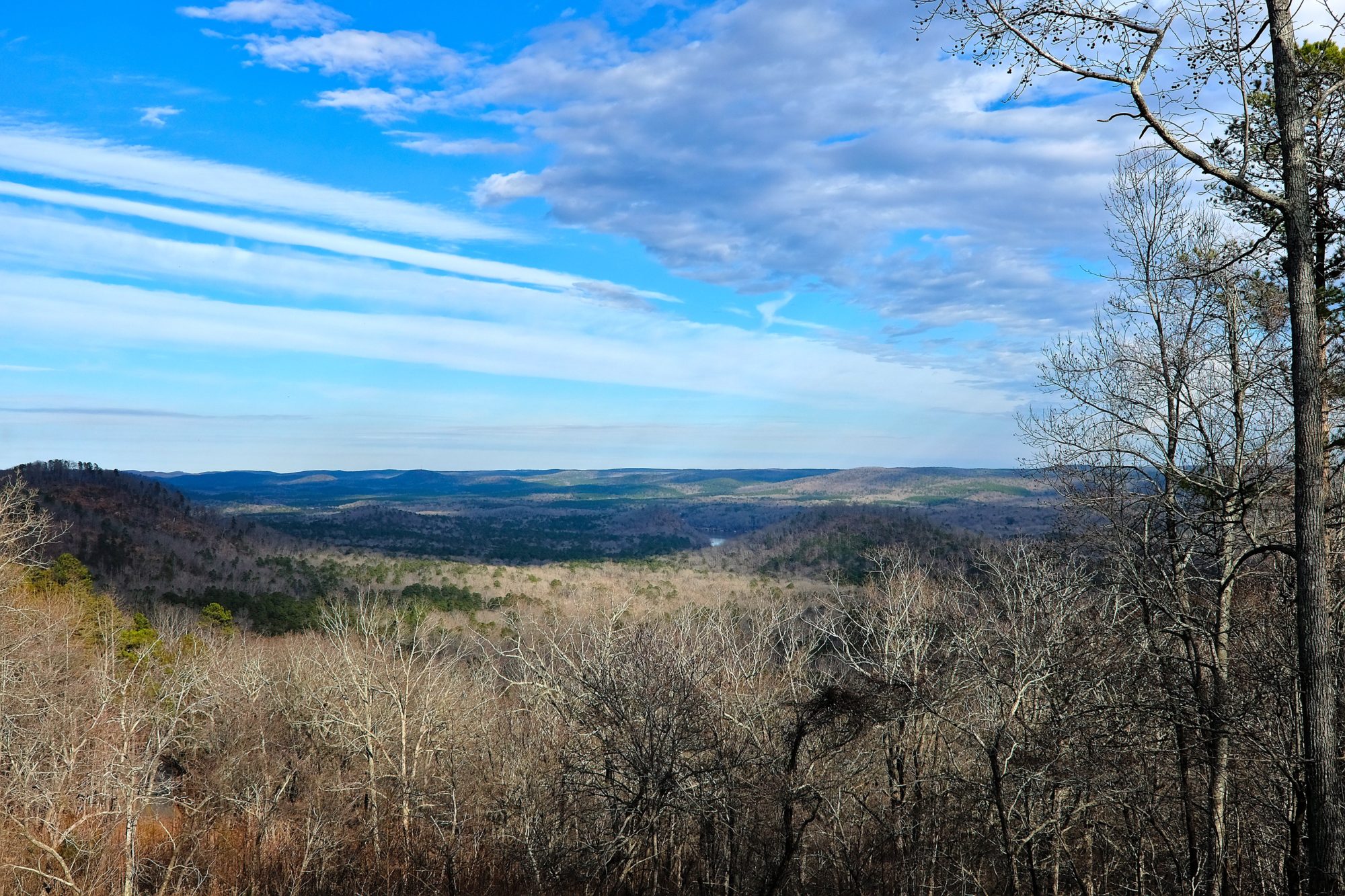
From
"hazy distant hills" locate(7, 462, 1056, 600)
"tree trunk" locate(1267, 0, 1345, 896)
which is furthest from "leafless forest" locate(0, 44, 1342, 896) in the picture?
"hazy distant hills" locate(7, 462, 1056, 600)

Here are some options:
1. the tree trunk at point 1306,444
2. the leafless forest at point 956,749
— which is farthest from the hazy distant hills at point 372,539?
the tree trunk at point 1306,444

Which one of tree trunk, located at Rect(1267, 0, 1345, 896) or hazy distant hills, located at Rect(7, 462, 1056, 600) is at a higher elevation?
tree trunk, located at Rect(1267, 0, 1345, 896)

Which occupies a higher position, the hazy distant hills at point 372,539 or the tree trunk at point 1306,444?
the tree trunk at point 1306,444

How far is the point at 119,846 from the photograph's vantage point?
1773 cm

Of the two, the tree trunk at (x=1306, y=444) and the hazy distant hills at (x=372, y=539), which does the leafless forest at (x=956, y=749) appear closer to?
the tree trunk at (x=1306, y=444)

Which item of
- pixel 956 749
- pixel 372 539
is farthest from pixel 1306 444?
pixel 372 539

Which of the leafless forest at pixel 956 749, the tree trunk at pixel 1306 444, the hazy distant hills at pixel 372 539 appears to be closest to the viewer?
the tree trunk at pixel 1306 444

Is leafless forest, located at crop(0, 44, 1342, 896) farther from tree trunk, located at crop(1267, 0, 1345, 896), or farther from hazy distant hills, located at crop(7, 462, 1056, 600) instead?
hazy distant hills, located at crop(7, 462, 1056, 600)

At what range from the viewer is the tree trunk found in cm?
803

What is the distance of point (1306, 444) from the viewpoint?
832 centimetres

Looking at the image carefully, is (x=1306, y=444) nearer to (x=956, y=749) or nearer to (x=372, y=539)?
(x=956, y=749)

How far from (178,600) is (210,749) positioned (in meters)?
41.1

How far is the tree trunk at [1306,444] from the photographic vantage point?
8.03m

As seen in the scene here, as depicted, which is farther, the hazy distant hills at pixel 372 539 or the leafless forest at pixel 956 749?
the hazy distant hills at pixel 372 539
